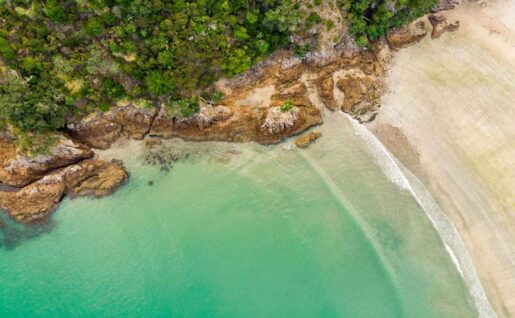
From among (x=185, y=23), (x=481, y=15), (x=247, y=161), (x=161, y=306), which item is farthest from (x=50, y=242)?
(x=481, y=15)

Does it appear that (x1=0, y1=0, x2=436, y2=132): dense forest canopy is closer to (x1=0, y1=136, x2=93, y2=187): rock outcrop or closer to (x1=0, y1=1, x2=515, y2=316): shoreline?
(x1=0, y1=136, x2=93, y2=187): rock outcrop

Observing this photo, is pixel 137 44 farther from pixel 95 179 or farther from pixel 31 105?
pixel 95 179

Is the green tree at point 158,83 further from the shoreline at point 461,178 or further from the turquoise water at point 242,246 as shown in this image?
the turquoise water at point 242,246

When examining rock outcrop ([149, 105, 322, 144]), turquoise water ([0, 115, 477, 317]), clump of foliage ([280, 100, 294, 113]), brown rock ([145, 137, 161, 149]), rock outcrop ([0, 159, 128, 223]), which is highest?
clump of foliage ([280, 100, 294, 113])

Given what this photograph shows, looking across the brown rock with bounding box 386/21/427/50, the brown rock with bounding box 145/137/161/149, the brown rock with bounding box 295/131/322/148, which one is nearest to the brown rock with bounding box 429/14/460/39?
the brown rock with bounding box 386/21/427/50

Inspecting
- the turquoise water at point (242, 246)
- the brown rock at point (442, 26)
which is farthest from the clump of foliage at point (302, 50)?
the brown rock at point (442, 26)

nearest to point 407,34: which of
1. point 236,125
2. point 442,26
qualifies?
point 442,26

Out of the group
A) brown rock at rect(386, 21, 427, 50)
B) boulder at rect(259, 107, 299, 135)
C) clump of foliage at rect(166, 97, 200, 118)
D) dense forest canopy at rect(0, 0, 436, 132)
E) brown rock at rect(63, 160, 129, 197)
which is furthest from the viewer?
brown rock at rect(386, 21, 427, 50)
